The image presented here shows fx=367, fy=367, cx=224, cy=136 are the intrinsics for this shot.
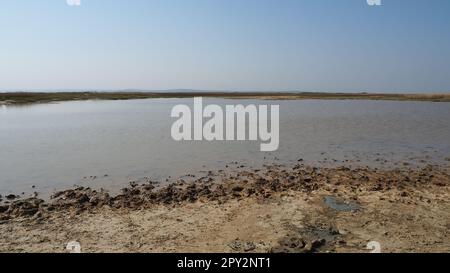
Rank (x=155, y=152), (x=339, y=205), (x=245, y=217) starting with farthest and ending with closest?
(x=155, y=152) < (x=339, y=205) < (x=245, y=217)

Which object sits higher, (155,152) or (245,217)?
(155,152)

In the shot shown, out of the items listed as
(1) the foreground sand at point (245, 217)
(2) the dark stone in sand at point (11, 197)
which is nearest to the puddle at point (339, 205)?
(1) the foreground sand at point (245, 217)

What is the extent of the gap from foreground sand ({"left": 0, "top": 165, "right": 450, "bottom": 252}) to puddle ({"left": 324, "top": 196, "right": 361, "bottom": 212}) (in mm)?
26

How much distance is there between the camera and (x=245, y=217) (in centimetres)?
958

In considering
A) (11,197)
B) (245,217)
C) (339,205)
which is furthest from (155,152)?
(339,205)

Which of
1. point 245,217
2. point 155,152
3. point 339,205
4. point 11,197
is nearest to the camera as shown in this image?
point 245,217

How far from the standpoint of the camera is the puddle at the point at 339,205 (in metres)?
10.2

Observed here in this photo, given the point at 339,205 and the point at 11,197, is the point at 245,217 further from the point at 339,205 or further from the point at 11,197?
the point at 11,197

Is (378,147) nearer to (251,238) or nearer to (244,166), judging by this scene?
(244,166)

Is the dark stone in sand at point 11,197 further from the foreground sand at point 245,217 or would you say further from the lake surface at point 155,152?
the foreground sand at point 245,217

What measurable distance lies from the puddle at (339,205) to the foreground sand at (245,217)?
26 millimetres

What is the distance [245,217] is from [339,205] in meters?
2.88

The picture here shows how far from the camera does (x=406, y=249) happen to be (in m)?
7.64
